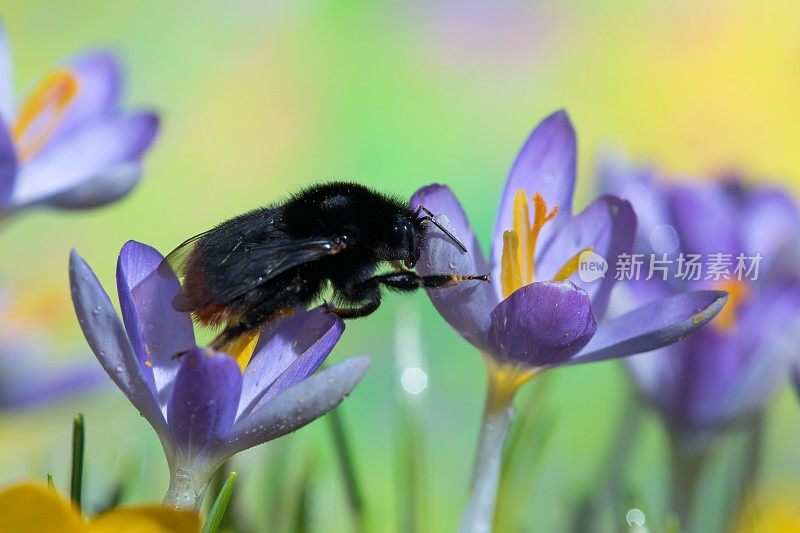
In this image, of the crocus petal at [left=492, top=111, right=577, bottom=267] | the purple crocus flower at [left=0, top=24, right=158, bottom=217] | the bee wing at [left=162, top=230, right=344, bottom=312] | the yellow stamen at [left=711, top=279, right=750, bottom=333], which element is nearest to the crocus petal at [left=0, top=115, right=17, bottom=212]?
the purple crocus flower at [left=0, top=24, right=158, bottom=217]

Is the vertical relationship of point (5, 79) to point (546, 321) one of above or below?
above

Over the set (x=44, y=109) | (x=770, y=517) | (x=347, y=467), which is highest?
(x=44, y=109)

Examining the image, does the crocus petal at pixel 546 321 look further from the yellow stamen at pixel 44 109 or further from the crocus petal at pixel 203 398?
the yellow stamen at pixel 44 109

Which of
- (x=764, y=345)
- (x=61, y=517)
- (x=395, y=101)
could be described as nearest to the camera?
(x=61, y=517)

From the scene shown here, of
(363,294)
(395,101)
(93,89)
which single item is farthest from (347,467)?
(395,101)

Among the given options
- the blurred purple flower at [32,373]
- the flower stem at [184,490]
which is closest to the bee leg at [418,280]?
the flower stem at [184,490]

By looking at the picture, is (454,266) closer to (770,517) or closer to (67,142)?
(67,142)

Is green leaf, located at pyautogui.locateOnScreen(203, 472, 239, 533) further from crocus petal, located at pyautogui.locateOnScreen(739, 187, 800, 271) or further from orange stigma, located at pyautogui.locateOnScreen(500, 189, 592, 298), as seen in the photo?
crocus petal, located at pyautogui.locateOnScreen(739, 187, 800, 271)
